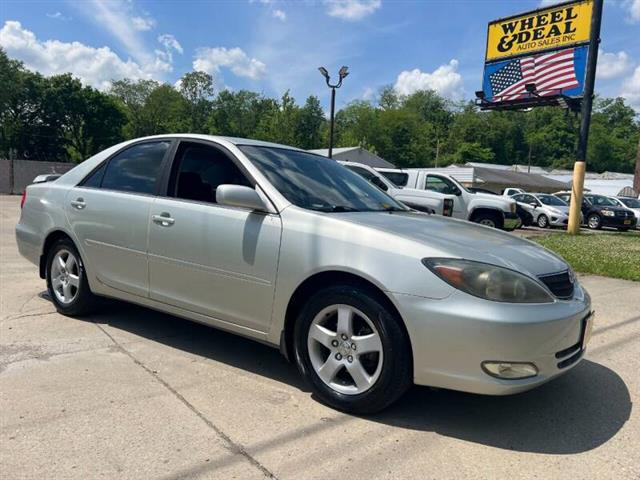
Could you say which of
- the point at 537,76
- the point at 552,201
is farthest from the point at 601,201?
the point at 537,76

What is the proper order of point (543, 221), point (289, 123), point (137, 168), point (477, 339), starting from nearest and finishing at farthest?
point (477, 339) < point (137, 168) < point (543, 221) < point (289, 123)

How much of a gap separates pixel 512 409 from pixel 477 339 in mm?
854

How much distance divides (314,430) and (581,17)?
18657 mm

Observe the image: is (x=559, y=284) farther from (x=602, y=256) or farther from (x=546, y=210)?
(x=546, y=210)

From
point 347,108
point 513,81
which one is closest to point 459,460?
point 513,81

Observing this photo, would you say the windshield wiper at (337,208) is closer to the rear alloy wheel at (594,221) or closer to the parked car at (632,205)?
the rear alloy wheel at (594,221)

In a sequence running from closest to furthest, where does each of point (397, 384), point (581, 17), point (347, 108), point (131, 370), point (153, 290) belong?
point (397, 384)
point (131, 370)
point (153, 290)
point (581, 17)
point (347, 108)

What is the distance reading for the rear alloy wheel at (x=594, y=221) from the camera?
22.8 metres

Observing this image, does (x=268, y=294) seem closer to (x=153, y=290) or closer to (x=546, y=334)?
(x=153, y=290)

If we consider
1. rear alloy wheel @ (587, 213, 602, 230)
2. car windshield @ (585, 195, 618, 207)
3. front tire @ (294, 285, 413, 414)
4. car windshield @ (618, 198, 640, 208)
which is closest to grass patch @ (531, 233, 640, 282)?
front tire @ (294, 285, 413, 414)

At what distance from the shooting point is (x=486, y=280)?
Result: 2740 millimetres

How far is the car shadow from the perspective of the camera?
2867 mm

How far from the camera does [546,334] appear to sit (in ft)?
9.00

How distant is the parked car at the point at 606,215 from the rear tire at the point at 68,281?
2278 centimetres
